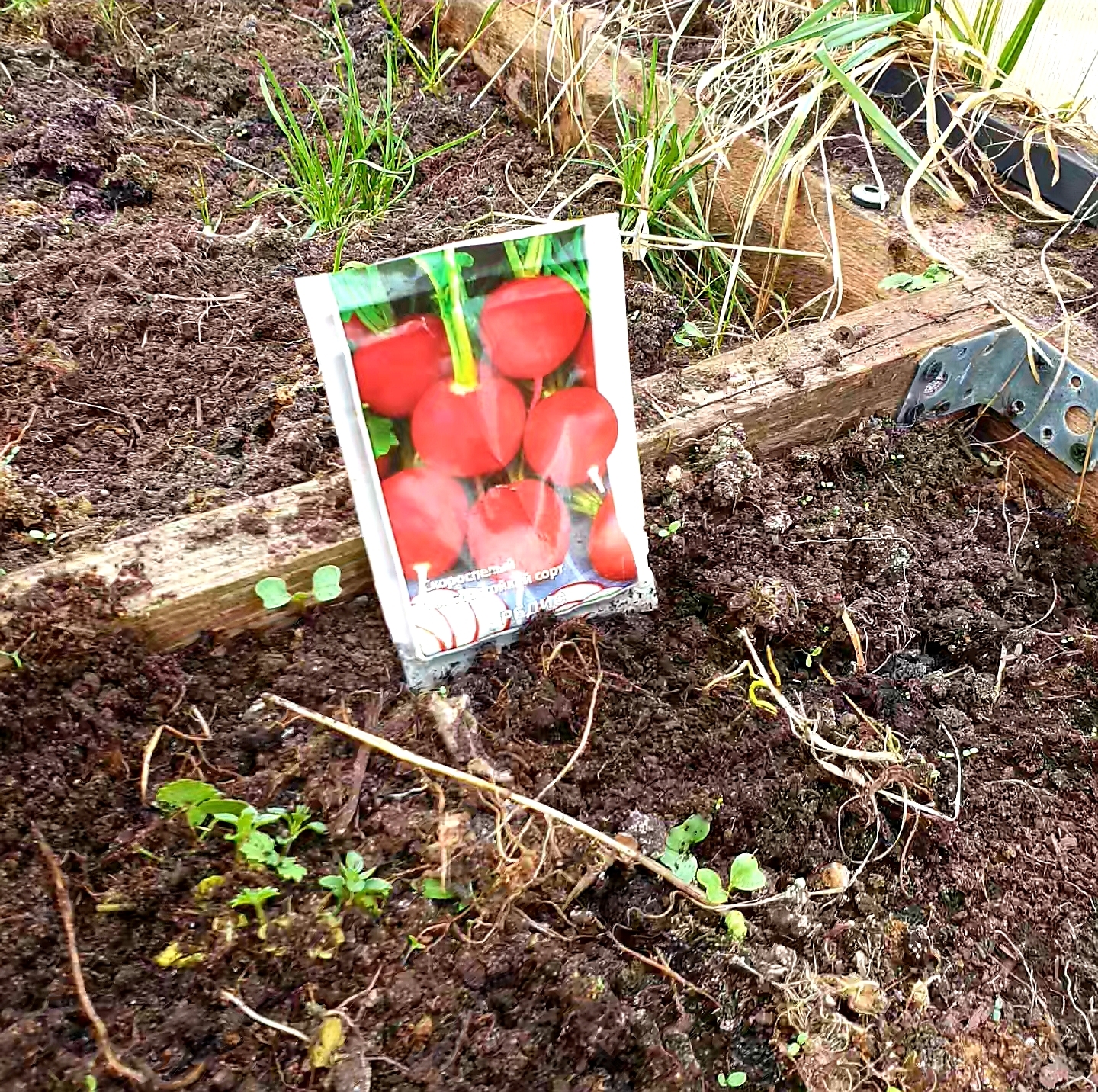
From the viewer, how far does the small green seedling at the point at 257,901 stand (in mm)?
700

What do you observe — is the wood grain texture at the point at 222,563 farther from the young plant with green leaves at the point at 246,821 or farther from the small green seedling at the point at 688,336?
the small green seedling at the point at 688,336

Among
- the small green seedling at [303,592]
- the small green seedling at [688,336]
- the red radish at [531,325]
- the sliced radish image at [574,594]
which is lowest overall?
the small green seedling at [303,592]

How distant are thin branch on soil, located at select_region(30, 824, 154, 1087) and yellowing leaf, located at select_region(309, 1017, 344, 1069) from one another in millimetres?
115

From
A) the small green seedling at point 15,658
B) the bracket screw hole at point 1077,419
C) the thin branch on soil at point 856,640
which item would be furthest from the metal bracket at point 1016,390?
the small green seedling at point 15,658

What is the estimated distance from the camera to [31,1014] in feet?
2.10

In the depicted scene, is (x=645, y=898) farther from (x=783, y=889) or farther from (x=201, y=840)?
(x=201, y=840)

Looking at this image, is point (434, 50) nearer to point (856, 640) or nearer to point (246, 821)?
point (856, 640)

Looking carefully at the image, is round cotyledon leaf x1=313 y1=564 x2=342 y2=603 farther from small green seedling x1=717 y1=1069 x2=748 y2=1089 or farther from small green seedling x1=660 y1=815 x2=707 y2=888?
small green seedling x1=717 y1=1069 x2=748 y2=1089

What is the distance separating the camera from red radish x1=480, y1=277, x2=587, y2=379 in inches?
31.3

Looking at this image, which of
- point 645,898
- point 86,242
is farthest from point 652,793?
point 86,242

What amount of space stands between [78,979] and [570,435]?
0.63 metres

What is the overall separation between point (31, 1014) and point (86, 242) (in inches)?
49.6

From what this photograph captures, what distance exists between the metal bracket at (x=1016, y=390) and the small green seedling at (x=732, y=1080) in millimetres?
862

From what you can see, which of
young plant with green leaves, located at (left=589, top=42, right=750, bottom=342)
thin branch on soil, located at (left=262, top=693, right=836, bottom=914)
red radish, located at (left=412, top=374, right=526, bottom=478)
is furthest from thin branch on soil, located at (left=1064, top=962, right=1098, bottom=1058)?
young plant with green leaves, located at (left=589, top=42, right=750, bottom=342)
